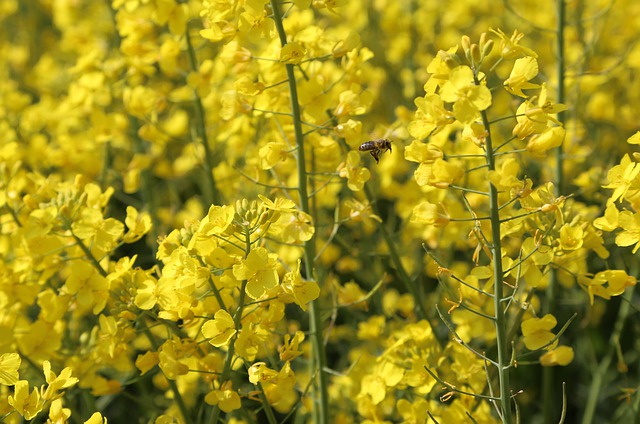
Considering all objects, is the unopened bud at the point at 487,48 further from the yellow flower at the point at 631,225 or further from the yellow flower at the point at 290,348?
the yellow flower at the point at 290,348

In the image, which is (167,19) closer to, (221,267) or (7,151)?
(7,151)

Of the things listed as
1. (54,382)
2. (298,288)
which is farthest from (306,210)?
(54,382)

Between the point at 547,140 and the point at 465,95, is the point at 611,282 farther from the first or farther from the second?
the point at 465,95

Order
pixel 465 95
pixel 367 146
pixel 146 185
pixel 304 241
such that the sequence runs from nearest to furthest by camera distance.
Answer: pixel 465 95
pixel 304 241
pixel 367 146
pixel 146 185

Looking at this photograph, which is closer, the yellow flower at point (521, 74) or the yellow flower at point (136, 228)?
the yellow flower at point (521, 74)

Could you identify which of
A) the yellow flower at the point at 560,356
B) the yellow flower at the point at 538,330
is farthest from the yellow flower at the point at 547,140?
the yellow flower at the point at 560,356

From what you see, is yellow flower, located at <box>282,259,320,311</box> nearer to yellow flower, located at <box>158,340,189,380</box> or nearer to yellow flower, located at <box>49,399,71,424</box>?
yellow flower, located at <box>158,340,189,380</box>

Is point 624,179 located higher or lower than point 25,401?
higher

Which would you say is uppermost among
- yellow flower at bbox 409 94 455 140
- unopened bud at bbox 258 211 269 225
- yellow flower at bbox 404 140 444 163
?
yellow flower at bbox 409 94 455 140

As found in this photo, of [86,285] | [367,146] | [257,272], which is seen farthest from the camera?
[367,146]

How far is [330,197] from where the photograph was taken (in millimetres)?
3598

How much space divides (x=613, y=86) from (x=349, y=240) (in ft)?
7.21

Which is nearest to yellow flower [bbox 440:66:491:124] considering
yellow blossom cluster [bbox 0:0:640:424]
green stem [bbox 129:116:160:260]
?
yellow blossom cluster [bbox 0:0:640:424]

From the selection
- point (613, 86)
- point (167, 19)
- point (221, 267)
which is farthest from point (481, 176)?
point (613, 86)
